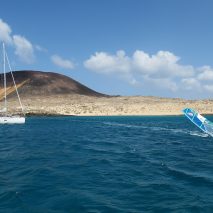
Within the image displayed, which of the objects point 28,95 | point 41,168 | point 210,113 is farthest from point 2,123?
point 28,95

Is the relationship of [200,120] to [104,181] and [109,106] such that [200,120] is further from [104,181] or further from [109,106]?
[109,106]

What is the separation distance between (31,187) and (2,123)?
61.7m

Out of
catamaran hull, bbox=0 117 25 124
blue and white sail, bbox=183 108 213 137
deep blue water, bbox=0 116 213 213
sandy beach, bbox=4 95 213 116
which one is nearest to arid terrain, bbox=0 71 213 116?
sandy beach, bbox=4 95 213 116

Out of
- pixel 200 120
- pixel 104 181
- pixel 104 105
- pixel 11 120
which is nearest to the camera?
pixel 104 181

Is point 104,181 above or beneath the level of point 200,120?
beneath

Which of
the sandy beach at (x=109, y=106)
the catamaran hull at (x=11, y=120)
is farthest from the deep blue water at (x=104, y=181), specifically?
the sandy beach at (x=109, y=106)

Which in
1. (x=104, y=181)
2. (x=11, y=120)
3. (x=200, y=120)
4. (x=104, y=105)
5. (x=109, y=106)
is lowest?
(x=104, y=181)

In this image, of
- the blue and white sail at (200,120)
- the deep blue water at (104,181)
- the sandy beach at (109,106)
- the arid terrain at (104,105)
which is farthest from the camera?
the arid terrain at (104,105)

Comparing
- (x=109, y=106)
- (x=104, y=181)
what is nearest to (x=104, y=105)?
(x=109, y=106)

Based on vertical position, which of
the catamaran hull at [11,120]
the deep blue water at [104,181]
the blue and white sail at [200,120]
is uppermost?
the blue and white sail at [200,120]

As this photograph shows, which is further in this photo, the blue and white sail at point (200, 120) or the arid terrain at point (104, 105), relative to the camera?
the arid terrain at point (104, 105)

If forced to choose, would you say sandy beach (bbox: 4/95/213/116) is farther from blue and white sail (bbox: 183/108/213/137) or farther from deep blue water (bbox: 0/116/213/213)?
deep blue water (bbox: 0/116/213/213)

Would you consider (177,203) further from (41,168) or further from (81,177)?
(41,168)

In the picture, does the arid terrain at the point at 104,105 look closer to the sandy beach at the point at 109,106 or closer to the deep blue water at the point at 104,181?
the sandy beach at the point at 109,106
